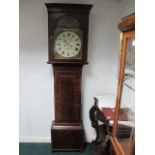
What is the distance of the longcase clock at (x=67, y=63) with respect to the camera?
Result: 2.36 meters

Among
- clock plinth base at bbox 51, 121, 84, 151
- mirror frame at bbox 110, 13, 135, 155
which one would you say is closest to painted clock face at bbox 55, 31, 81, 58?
clock plinth base at bbox 51, 121, 84, 151

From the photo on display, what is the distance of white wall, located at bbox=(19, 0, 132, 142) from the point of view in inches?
104

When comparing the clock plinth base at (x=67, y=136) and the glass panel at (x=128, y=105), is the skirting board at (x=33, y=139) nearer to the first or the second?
A: the clock plinth base at (x=67, y=136)

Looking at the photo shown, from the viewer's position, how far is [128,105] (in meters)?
1.24

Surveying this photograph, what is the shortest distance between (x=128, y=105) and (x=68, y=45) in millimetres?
1423

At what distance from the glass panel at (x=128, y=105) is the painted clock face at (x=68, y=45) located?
124cm

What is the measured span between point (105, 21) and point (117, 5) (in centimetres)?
26

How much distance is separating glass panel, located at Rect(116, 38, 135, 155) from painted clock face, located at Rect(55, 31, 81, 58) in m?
1.24

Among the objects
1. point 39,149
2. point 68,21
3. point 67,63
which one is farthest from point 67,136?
point 68,21

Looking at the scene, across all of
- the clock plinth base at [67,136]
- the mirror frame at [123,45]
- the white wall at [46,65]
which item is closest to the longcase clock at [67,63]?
the clock plinth base at [67,136]

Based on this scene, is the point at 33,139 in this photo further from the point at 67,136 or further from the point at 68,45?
the point at 68,45

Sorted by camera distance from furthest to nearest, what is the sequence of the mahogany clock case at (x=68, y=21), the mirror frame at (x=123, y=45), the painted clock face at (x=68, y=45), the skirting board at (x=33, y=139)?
the skirting board at (x=33, y=139), the painted clock face at (x=68, y=45), the mahogany clock case at (x=68, y=21), the mirror frame at (x=123, y=45)
